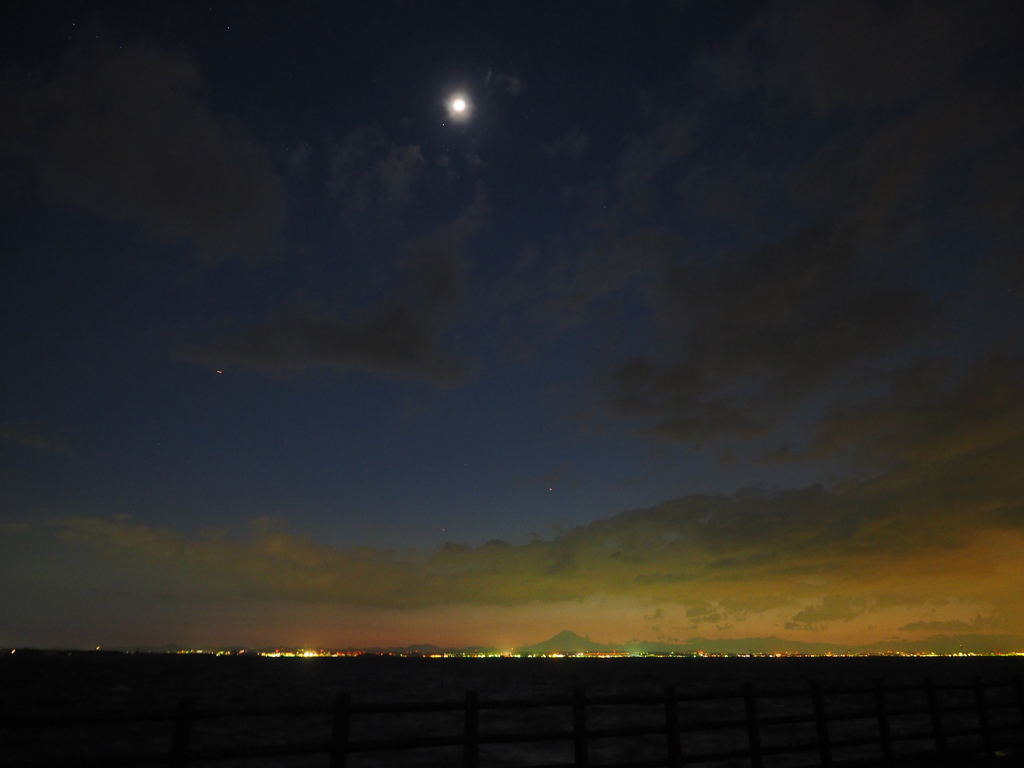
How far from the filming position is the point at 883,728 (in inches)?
395

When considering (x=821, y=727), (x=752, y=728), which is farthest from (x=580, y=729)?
(x=821, y=727)

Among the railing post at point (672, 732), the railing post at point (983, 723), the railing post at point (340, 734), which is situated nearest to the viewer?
the railing post at point (340, 734)

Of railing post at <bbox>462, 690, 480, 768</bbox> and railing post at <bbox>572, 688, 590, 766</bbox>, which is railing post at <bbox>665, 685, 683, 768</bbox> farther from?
railing post at <bbox>462, 690, 480, 768</bbox>

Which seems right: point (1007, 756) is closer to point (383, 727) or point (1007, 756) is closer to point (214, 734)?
point (383, 727)

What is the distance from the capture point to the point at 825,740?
9.45 meters

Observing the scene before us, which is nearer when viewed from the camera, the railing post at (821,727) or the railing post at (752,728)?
the railing post at (752,728)

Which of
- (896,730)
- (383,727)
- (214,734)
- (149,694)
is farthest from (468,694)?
(149,694)

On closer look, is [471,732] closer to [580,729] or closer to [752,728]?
[580,729]

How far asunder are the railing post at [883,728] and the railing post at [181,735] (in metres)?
9.30

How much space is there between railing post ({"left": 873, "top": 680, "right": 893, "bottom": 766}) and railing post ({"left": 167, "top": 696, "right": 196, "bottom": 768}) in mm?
9298

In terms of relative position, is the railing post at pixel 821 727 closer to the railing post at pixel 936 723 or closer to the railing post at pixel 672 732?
the railing post at pixel 936 723

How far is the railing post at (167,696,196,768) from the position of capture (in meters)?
5.93

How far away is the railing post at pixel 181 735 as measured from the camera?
233 inches

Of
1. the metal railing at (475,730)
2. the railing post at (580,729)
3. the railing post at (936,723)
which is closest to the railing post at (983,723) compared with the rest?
the metal railing at (475,730)
